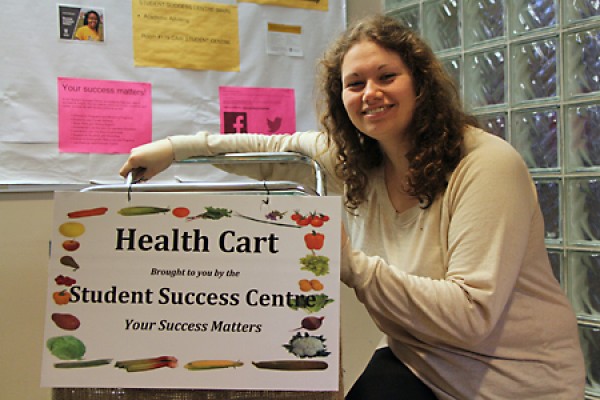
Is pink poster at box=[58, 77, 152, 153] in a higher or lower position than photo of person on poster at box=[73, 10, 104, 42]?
lower

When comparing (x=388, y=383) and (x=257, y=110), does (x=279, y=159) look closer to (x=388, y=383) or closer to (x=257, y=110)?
(x=388, y=383)

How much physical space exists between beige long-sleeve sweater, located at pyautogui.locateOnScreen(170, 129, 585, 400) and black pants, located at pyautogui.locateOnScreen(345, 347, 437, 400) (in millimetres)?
17

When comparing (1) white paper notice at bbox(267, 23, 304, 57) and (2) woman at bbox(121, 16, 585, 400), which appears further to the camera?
(1) white paper notice at bbox(267, 23, 304, 57)

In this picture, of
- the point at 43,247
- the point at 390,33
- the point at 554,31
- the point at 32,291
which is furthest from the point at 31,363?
the point at 554,31

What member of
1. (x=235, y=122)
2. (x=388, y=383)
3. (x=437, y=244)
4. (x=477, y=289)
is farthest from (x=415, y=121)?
(x=235, y=122)

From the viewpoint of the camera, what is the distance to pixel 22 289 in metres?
1.55

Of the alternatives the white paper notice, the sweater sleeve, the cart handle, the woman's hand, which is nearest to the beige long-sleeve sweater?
the sweater sleeve

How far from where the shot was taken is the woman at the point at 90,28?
1598 mm

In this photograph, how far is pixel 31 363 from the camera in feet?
5.09

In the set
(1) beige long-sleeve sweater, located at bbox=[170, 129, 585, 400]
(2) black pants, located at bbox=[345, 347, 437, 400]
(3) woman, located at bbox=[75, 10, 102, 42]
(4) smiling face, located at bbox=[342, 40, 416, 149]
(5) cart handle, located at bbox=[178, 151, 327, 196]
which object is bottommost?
(2) black pants, located at bbox=[345, 347, 437, 400]

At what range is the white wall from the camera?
1.53m

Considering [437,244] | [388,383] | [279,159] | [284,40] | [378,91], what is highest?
[284,40]

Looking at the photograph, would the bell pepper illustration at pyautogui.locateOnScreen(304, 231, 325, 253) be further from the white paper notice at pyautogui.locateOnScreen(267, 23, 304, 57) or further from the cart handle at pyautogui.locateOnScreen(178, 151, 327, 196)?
the white paper notice at pyautogui.locateOnScreen(267, 23, 304, 57)

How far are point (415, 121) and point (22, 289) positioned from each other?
1.08 meters
